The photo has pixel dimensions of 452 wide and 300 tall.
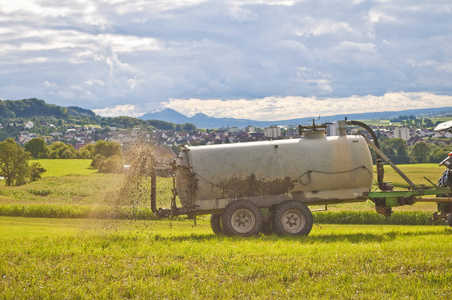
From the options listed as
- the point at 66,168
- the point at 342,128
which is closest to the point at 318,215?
the point at 342,128

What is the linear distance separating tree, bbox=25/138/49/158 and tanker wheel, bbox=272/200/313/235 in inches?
4089

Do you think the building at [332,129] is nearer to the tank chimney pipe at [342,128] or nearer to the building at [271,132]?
the tank chimney pipe at [342,128]

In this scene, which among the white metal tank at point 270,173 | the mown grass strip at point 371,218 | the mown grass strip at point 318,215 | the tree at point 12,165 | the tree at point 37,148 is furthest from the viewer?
the tree at point 37,148

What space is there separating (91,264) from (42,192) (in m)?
45.9

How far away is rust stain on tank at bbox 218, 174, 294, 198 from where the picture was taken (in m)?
18.4

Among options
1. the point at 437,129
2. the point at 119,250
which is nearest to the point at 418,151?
the point at 437,129

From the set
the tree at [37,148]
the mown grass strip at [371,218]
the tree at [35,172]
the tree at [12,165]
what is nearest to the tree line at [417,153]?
the tree at [35,172]

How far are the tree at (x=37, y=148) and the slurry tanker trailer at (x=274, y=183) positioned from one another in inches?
4031

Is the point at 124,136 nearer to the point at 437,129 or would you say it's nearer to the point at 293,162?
the point at 293,162

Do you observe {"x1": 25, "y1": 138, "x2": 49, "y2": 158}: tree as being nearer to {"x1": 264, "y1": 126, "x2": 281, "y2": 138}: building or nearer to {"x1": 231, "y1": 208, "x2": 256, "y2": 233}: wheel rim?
{"x1": 264, "y1": 126, "x2": 281, "y2": 138}: building

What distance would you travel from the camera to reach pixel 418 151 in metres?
105

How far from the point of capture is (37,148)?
11469 cm

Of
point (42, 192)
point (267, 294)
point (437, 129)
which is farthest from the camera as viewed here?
point (42, 192)

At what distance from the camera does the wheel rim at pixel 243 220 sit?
59.2 feet
